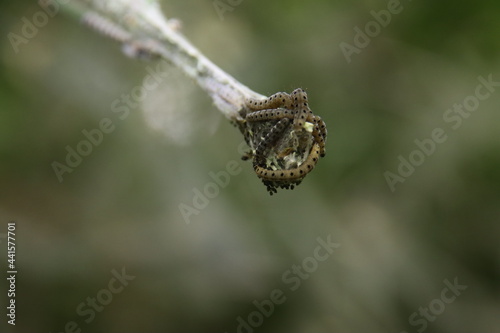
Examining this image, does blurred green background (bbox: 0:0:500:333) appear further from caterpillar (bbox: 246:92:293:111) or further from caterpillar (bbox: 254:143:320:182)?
caterpillar (bbox: 254:143:320:182)

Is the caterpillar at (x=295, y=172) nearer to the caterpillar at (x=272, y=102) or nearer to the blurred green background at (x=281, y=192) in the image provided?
the caterpillar at (x=272, y=102)

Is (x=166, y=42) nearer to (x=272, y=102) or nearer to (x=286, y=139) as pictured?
(x=272, y=102)

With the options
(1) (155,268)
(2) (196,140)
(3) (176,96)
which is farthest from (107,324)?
(3) (176,96)

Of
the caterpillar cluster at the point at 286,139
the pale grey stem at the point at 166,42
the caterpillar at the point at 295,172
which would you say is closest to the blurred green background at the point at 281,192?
the pale grey stem at the point at 166,42

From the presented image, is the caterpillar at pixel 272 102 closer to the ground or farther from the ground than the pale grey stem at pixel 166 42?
farther from the ground

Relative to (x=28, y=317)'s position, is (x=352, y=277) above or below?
above

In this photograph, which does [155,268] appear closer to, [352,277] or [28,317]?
[28,317]
